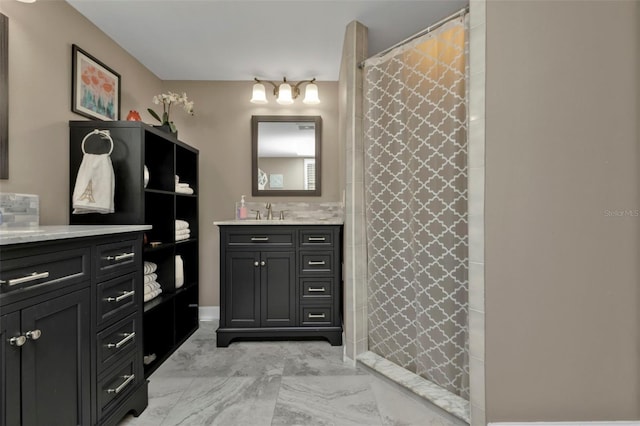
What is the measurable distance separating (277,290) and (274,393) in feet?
2.68

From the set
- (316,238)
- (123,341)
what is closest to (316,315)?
(316,238)

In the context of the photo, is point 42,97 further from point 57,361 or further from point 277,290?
point 277,290

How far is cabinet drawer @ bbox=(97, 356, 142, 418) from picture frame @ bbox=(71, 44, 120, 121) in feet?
5.34

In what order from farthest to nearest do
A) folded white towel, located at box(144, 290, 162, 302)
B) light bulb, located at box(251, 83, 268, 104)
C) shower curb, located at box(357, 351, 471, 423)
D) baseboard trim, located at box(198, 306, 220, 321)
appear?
baseboard trim, located at box(198, 306, 220, 321) → light bulb, located at box(251, 83, 268, 104) → folded white towel, located at box(144, 290, 162, 302) → shower curb, located at box(357, 351, 471, 423)

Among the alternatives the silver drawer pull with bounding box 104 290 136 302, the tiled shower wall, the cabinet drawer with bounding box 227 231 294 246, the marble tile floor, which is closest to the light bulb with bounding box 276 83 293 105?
the tiled shower wall

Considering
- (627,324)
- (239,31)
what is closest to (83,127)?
(239,31)

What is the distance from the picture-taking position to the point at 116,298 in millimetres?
1456

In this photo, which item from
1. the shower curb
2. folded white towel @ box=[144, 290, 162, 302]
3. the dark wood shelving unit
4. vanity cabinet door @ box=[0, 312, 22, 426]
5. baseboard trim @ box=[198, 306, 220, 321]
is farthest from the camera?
baseboard trim @ box=[198, 306, 220, 321]

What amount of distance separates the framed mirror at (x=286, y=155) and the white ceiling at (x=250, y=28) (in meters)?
0.49

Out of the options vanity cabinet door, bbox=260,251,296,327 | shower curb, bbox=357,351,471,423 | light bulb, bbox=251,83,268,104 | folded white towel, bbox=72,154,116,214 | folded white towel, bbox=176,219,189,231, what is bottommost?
shower curb, bbox=357,351,471,423

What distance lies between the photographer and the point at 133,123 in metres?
1.92

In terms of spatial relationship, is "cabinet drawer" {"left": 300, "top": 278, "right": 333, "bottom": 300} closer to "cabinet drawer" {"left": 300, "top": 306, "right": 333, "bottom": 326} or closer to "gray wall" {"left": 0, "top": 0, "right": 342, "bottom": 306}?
"cabinet drawer" {"left": 300, "top": 306, "right": 333, "bottom": 326}

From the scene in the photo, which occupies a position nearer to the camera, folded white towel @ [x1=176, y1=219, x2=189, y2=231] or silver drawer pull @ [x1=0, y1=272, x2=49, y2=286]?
silver drawer pull @ [x1=0, y1=272, x2=49, y2=286]

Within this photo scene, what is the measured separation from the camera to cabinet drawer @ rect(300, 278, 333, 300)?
253 cm
